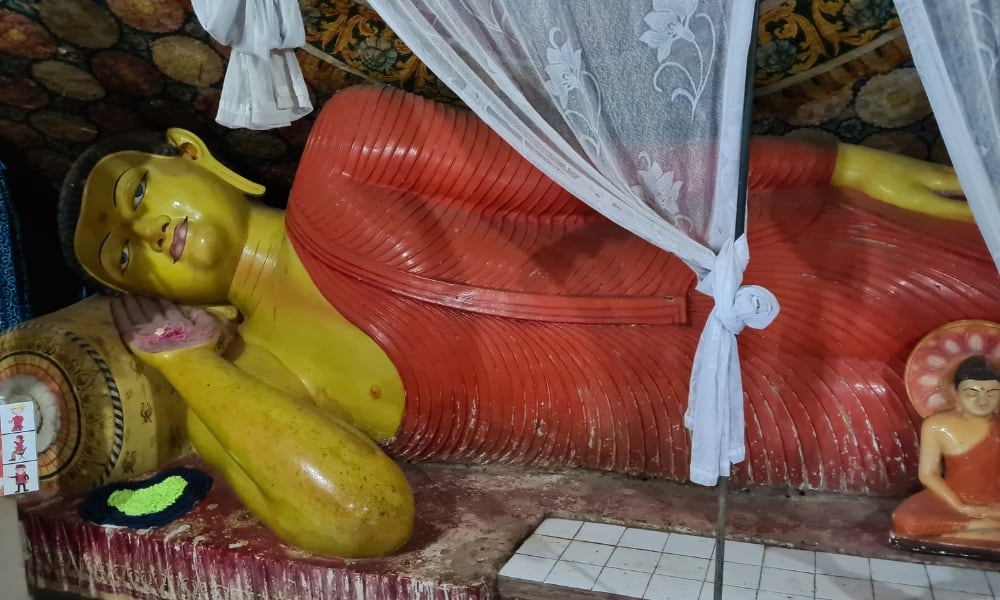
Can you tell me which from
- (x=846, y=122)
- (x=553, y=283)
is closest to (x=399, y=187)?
(x=553, y=283)

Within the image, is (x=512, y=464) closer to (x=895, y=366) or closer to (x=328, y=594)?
(x=328, y=594)

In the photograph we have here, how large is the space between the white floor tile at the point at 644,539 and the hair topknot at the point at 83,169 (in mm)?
1594

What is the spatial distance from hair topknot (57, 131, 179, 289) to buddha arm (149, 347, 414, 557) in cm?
67

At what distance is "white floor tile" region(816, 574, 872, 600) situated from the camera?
4.94 feet

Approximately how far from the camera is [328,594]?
67.1 inches

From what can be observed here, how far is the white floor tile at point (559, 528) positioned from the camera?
1.78 metres

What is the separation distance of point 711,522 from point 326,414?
88cm

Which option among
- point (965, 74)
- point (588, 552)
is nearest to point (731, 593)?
point (588, 552)

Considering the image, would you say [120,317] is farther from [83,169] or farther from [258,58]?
[258,58]

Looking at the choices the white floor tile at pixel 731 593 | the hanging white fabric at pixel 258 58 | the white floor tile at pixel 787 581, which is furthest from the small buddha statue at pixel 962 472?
the hanging white fabric at pixel 258 58

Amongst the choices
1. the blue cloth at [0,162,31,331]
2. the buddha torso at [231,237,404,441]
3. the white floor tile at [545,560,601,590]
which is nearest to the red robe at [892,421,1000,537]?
the white floor tile at [545,560,601,590]

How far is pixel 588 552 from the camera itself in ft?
5.56

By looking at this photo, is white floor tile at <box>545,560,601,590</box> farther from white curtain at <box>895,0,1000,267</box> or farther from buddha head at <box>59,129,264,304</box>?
buddha head at <box>59,129,264,304</box>

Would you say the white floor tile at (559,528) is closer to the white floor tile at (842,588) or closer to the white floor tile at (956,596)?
the white floor tile at (842,588)
